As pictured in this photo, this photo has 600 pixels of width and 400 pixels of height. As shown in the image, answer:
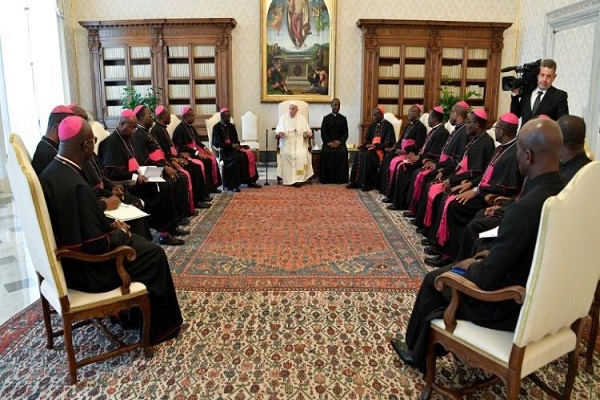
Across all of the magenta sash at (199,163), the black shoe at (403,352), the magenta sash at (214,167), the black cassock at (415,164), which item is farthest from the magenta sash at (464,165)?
the magenta sash at (214,167)

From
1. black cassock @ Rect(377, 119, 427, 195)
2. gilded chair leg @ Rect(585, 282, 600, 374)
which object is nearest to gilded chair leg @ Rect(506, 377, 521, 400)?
gilded chair leg @ Rect(585, 282, 600, 374)

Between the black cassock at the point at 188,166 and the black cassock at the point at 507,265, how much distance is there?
15.4ft

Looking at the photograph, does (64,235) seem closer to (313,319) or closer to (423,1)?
(313,319)

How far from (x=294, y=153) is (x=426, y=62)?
156 inches

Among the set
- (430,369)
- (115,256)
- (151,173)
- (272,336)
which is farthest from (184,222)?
(430,369)

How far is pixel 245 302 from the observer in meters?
3.53

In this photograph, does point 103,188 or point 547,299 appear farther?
point 103,188

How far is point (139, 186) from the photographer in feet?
16.5

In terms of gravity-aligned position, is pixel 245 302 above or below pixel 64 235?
below

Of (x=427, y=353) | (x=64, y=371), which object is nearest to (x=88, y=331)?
(x=64, y=371)

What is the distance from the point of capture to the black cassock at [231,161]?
780cm

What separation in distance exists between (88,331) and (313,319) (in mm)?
1511

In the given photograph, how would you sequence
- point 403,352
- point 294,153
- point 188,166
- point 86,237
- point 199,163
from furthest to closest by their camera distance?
point 294,153 < point 199,163 < point 188,166 < point 403,352 < point 86,237

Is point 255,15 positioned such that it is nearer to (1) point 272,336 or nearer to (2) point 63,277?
(1) point 272,336
